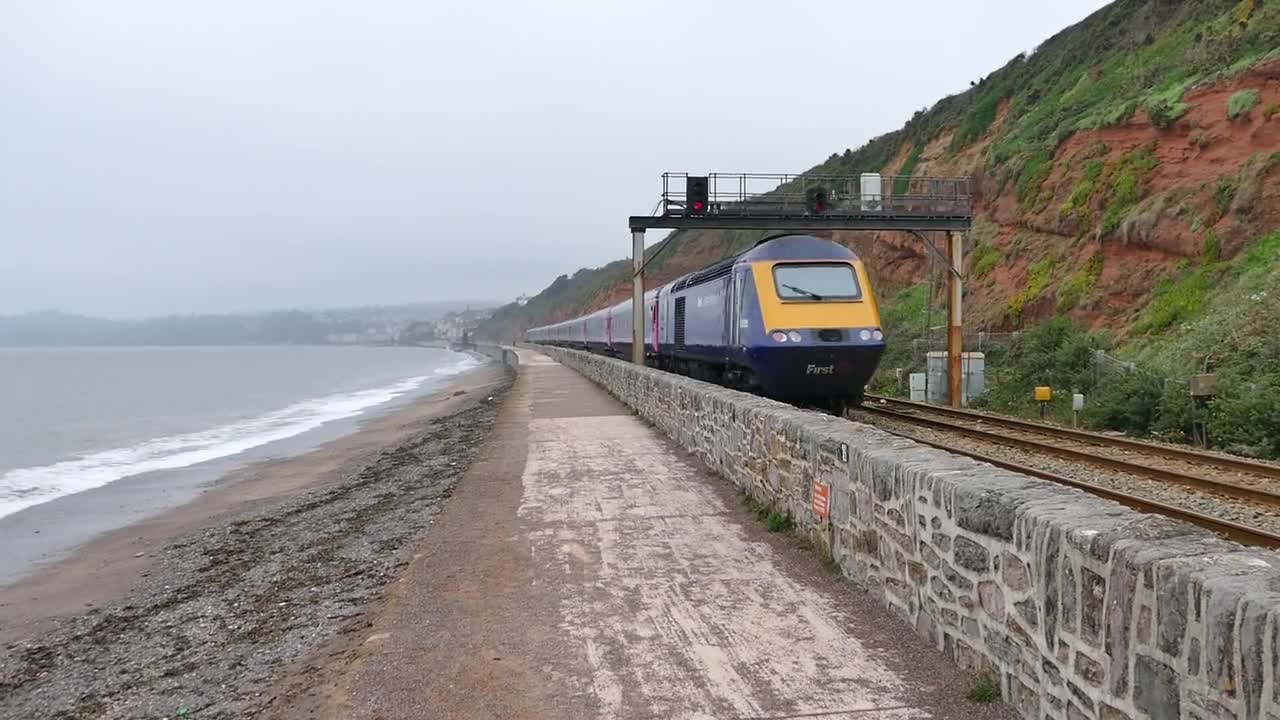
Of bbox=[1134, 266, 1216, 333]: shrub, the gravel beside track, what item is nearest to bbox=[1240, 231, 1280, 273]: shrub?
bbox=[1134, 266, 1216, 333]: shrub

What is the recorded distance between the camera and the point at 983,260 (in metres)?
28.5

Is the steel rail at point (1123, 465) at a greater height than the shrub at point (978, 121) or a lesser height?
lesser

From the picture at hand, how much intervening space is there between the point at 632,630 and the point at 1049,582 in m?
2.36

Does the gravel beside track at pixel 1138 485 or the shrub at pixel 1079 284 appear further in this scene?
the shrub at pixel 1079 284

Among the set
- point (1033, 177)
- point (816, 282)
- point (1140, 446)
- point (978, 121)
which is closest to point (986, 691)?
point (1140, 446)

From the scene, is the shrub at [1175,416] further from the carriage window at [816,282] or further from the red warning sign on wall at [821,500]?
the red warning sign on wall at [821,500]

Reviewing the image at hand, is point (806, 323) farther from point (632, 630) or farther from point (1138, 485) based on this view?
point (632, 630)

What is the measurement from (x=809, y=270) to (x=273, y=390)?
58.2 m

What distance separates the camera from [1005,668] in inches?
146

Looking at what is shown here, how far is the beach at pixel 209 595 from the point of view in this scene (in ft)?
16.7

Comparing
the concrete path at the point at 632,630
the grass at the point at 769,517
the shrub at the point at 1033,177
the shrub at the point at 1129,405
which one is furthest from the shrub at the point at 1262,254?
the concrete path at the point at 632,630

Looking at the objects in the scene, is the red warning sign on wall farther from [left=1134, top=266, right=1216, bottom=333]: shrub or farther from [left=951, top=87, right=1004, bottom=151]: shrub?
[left=951, top=87, right=1004, bottom=151]: shrub

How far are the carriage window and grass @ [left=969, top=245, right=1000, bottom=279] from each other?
55.1 feet

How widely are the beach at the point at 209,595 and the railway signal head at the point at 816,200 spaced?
8868 millimetres
